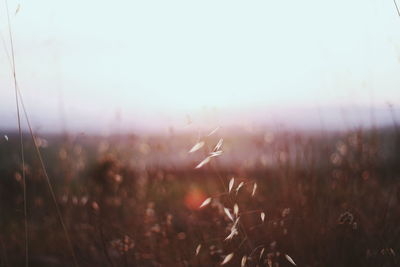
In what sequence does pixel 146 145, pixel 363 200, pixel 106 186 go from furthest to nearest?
pixel 106 186 < pixel 146 145 < pixel 363 200

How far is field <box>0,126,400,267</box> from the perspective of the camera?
71.3 inches

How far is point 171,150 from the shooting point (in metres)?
3.21

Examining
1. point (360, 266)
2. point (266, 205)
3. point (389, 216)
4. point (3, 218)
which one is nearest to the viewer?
point (360, 266)

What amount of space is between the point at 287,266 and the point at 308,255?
0.11 metres

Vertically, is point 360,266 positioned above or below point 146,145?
below

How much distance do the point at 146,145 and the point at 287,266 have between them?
126 centimetres

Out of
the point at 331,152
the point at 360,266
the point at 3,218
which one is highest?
the point at 331,152

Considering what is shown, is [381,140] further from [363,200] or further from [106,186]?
[106,186]

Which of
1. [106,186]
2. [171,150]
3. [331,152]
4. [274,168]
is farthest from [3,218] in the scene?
[331,152]

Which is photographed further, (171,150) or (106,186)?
(106,186)

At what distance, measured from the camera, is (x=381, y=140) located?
8.84 feet

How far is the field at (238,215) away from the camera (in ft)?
5.94

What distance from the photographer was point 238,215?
137 cm

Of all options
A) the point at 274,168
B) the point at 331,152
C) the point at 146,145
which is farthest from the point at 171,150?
the point at 331,152
